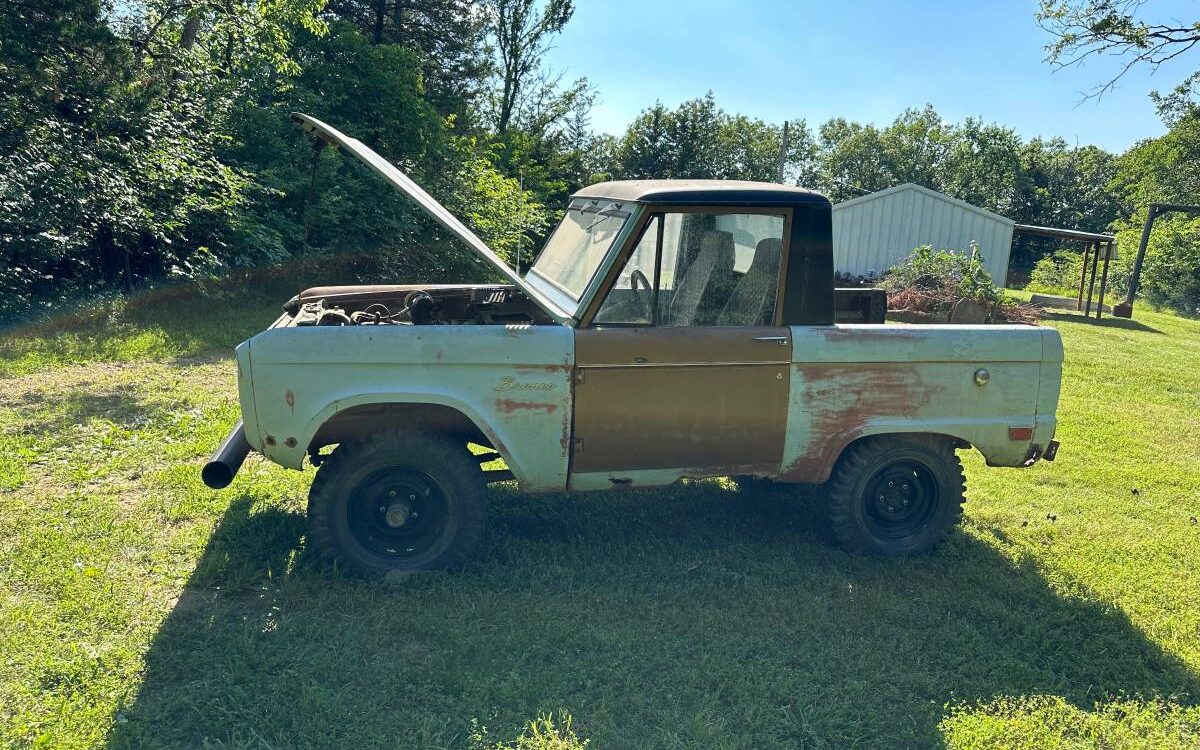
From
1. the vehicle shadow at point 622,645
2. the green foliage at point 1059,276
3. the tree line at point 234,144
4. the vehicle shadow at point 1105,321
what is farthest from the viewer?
the green foliage at point 1059,276

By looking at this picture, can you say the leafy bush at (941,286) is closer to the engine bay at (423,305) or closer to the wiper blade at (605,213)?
the engine bay at (423,305)

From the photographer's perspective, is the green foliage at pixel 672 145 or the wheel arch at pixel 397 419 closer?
the wheel arch at pixel 397 419

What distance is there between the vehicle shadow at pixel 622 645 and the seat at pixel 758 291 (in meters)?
1.31

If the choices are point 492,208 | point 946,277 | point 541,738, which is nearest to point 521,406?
point 541,738

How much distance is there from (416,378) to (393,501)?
664 millimetres

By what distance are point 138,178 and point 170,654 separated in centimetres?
881

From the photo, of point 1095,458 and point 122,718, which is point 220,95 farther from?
point 1095,458

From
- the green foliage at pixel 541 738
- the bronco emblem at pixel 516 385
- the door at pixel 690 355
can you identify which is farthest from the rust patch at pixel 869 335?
the green foliage at pixel 541 738

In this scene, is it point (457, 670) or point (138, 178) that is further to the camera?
point (138, 178)

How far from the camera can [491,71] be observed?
26250 millimetres

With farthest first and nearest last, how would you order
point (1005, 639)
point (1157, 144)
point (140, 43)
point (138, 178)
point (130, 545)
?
1. point (1157, 144)
2. point (140, 43)
3. point (138, 178)
4. point (130, 545)
5. point (1005, 639)

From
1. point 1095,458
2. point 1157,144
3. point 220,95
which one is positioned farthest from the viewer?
point 1157,144

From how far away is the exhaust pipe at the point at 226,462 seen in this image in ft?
11.6

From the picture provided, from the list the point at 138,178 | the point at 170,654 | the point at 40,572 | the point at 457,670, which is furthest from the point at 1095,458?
the point at 138,178
